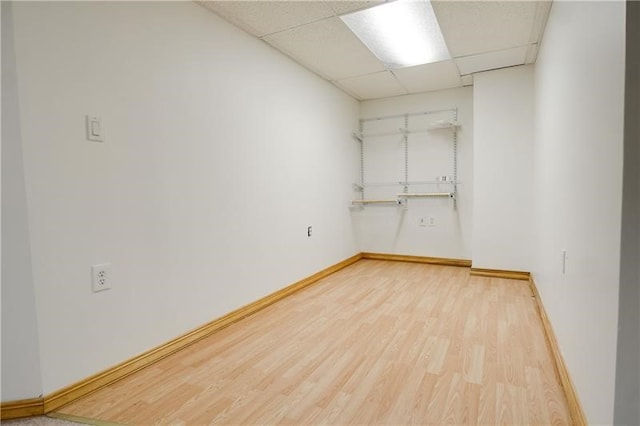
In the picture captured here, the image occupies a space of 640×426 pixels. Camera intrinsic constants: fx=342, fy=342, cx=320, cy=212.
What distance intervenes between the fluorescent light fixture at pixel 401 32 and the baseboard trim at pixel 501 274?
7.27 feet

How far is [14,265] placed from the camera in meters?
1.38

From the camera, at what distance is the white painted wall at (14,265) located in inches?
52.9

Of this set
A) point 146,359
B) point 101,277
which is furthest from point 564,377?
point 101,277

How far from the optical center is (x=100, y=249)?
1.64 metres

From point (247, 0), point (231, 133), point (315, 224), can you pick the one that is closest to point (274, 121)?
point (231, 133)

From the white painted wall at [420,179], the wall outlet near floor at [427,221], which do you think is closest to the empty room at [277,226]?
the white painted wall at [420,179]

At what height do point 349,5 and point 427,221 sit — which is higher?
point 349,5

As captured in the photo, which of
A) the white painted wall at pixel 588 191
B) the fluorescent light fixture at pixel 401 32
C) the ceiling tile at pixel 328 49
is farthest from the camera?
the ceiling tile at pixel 328 49

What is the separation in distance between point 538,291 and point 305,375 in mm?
2105

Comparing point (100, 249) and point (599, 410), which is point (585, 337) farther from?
point (100, 249)

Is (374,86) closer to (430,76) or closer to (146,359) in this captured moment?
(430,76)

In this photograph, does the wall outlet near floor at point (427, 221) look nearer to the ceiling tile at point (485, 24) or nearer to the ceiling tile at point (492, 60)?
the ceiling tile at point (492, 60)

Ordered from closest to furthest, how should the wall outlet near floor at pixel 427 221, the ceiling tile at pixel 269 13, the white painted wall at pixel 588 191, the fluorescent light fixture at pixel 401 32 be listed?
the white painted wall at pixel 588 191
the ceiling tile at pixel 269 13
the fluorescent light fixture at pixel 401 32
the wall outlet near floor at pixel 427 221

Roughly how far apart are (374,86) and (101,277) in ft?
11.4
